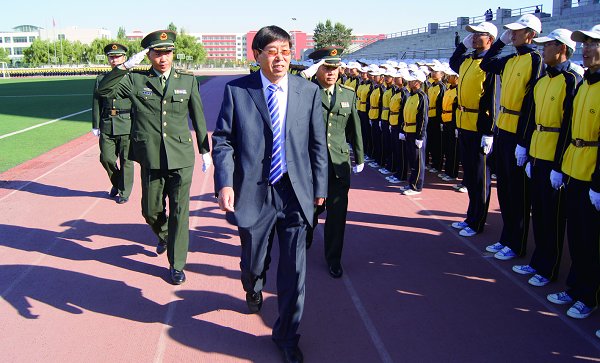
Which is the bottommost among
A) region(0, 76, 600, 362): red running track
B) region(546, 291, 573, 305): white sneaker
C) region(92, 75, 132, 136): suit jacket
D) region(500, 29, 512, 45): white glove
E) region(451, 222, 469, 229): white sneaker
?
region(0, 76, 600, 362): red running track

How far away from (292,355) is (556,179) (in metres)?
2.63

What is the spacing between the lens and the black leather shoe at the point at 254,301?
14.1 feet

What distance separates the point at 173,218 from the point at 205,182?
174 inches

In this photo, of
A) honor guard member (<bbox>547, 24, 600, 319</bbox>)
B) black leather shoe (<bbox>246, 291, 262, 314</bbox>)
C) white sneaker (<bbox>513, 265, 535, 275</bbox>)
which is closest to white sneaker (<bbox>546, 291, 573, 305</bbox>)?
honor guard member (<bbox>547, 24, 600, 319</bbox>)

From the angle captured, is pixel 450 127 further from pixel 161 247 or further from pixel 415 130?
pixel 161 247

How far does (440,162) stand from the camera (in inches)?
403

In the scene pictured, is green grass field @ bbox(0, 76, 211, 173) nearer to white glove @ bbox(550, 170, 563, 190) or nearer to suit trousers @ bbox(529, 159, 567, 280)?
suit trousers @ bbox(529, 159, 567, 280)

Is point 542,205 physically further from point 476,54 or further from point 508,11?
point 508,11

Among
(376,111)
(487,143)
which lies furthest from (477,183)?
(376,111)

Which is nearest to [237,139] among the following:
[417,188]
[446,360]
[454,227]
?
[446,360]

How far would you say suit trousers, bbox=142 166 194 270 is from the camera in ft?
16.4

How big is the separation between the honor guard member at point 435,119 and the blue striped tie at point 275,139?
6724 mm

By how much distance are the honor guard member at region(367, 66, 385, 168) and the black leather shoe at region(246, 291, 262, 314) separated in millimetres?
7040

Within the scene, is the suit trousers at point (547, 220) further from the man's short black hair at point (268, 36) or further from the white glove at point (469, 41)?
the man's short black hair at point (268, 36)
